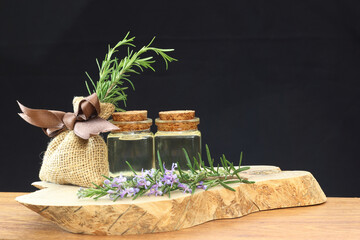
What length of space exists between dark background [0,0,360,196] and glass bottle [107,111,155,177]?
0.65 meters

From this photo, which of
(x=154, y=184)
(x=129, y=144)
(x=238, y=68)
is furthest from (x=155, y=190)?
(x=238, y=68)

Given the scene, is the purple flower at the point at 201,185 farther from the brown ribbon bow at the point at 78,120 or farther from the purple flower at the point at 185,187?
the brown ribbon bow at the point at 78,120

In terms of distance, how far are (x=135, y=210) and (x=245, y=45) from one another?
1.05 meters

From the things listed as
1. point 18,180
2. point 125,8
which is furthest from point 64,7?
point 18,180

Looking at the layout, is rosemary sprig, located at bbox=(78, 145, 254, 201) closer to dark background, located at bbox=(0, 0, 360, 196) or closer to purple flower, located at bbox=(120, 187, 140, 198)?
purple flower, located at bbox=(120, 187, 140, 198)

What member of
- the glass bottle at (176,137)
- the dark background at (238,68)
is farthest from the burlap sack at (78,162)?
the dark background at (238,68)

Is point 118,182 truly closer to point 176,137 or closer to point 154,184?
point 154,184

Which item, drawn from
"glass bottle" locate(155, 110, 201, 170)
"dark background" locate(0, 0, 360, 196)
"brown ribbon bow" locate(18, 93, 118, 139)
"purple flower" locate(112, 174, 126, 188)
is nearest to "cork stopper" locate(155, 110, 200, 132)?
"glass bottle" locate(155, 110, 201, 170)

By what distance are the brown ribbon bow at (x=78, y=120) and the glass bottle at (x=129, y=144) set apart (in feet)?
0.21

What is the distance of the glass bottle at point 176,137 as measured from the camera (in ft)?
4.57

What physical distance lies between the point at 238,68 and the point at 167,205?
3.23 ft

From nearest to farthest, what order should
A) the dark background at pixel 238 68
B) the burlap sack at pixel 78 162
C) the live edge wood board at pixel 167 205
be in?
the live edge wood board at pixel 167 205
the burlap sack at pixel 78 162
the dark background at pixel 238 68

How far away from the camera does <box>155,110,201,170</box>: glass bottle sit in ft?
4.57

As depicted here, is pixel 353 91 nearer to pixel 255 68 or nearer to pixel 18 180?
pixel 255 68
